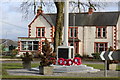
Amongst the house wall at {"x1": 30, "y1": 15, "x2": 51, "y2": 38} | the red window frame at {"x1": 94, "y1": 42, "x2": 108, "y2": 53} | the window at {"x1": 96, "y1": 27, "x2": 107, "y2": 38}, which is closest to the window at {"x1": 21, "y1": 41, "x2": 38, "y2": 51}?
the house wall at {"x1": 30, "y1": 15, "x2": 51, "y2": 38}

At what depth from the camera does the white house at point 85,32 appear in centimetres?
4703

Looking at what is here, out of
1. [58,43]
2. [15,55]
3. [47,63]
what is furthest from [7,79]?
[15,55]

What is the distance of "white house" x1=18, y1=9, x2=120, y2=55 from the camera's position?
1852 inches

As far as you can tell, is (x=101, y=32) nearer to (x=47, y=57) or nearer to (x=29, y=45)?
(x=29, y=45)

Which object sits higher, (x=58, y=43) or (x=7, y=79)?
(x=58, y=43)

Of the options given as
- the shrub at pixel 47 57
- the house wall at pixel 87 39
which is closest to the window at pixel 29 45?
the house wall at pixel 87 39

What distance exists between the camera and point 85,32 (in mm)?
47906

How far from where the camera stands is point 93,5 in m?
28.2

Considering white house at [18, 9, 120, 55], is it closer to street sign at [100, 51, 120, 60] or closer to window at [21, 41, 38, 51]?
window at [21, 41, 38, 51]

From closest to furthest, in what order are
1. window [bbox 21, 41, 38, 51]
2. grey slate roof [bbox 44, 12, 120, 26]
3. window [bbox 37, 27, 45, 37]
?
grey slate roof [bbox 44, 12, 120, 26], window [bbox 21, 41, 38, 51], window [bbox 37, 27, 45, 37]

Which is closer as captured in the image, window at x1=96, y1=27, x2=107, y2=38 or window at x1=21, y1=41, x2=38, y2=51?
window at x1=96, y1=27, x2=107, y2=38

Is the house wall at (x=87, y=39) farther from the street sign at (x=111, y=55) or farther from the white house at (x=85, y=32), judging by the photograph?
the street sign at (x=111, y=55)

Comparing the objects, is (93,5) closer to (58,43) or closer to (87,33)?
(58,43)

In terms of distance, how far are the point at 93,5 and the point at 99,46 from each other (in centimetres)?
2004
